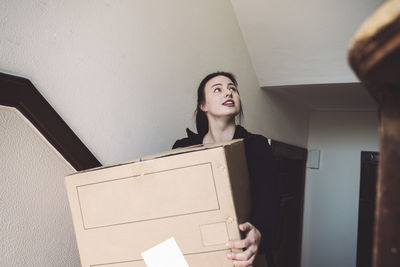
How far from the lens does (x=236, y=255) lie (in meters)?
0.64

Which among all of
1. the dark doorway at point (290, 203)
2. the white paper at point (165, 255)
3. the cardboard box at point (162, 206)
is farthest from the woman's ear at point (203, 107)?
the dark doorway at point (290, 203)

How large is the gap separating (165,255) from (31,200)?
0.40 metres

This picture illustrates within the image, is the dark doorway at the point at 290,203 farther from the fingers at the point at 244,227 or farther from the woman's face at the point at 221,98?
the fingers at the point at 244,227

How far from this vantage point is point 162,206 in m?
0.68

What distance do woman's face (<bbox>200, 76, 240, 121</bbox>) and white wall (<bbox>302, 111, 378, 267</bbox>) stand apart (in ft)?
8.05

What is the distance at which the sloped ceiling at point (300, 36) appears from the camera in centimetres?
184

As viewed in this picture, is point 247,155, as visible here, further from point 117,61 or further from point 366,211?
point 366,211

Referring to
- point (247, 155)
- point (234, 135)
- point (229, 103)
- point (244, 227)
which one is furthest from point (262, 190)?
point (229, 103)

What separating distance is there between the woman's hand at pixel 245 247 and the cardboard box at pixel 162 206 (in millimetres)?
14

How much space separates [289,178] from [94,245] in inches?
103

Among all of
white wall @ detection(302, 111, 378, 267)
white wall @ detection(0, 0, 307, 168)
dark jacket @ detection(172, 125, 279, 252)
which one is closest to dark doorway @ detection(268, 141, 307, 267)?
white wall @ detection(302, 111, 378, 267)

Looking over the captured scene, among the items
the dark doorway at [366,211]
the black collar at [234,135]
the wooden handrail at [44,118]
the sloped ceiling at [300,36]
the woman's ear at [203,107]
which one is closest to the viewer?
the wooden handrail at [44,118]

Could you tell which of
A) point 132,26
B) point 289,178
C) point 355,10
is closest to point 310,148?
point 289,178

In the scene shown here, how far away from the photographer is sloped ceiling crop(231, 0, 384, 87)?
1844 mm
